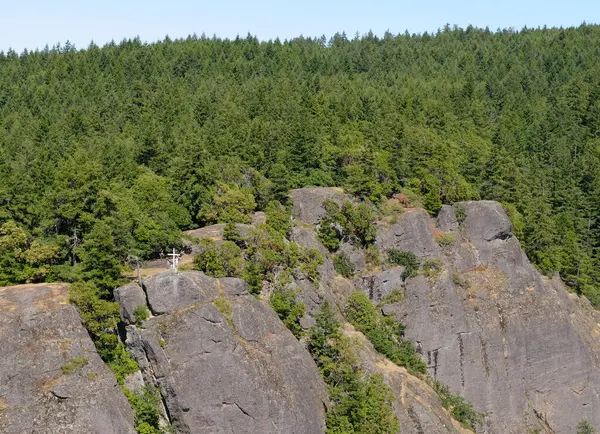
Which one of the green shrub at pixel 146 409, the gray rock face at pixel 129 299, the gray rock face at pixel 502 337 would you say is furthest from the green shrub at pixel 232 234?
the gray rock face at pixel 502 337

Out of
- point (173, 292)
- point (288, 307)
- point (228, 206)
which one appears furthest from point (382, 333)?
point (173, 292)

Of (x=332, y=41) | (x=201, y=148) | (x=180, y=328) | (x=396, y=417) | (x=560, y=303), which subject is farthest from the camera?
(x=332, y=41)

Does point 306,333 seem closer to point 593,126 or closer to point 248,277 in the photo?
point 248,277

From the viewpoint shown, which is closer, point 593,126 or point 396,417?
point 396,417

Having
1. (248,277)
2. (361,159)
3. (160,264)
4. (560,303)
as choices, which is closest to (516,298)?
→ (560,303)

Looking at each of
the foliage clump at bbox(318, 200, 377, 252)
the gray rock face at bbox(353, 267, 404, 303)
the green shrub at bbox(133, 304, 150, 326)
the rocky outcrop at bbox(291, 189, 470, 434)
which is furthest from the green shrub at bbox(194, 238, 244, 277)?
the gray rock face at bbox(353, 267, 404, 303)

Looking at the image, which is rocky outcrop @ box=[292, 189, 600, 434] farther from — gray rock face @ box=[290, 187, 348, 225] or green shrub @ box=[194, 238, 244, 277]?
green shrub @ box=[194, 238, 244, 277]

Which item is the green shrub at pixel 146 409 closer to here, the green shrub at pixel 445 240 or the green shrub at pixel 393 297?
the green shrub at pixel 393 297
